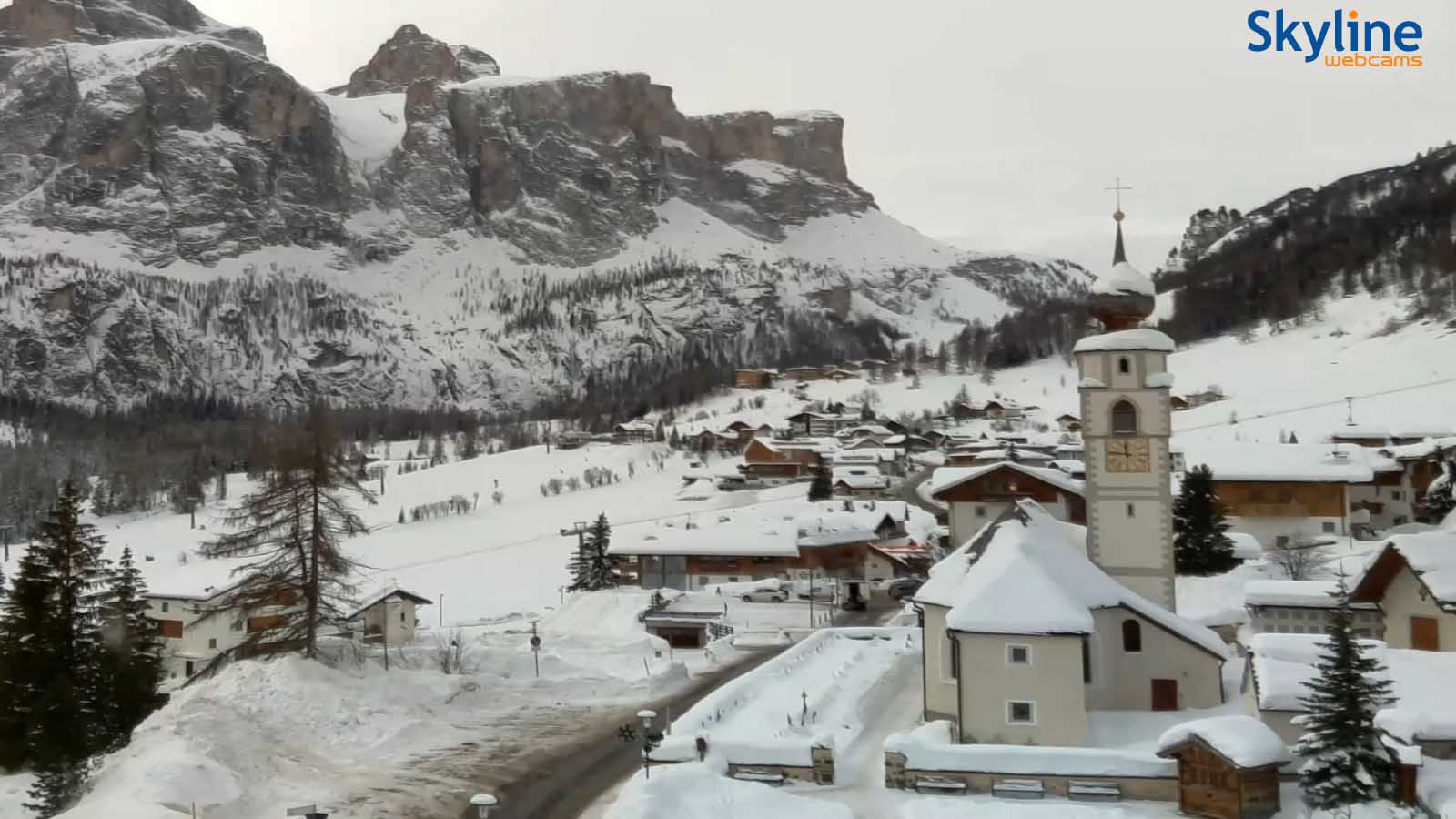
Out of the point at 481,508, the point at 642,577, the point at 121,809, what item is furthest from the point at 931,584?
the point at 481,508

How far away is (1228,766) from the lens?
1927cm

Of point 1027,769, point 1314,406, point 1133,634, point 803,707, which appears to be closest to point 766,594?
point 803,707

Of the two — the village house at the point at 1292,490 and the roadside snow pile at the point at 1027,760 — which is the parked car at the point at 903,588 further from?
the roadside snow pile at the point at 1027,760

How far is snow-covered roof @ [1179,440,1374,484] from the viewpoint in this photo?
52.9m

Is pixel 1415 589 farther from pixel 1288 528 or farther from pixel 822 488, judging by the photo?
pixel 822 488

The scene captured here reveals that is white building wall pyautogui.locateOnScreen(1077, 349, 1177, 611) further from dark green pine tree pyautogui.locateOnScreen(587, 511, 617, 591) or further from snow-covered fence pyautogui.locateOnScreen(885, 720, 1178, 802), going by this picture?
dark green pine tree pyautogui.locateOnScreen(587, 511, 617, 591)

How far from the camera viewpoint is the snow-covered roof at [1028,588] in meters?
23.1

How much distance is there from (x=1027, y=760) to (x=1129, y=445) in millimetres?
9470

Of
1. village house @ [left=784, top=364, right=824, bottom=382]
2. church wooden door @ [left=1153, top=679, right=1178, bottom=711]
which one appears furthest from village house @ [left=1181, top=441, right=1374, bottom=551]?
village house @ [left=784, top=364, right=824, bottom=382]

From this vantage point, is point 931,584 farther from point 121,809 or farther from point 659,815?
point 121,809

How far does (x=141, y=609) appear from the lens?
36.7 m

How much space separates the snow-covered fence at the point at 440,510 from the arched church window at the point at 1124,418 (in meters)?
77.7

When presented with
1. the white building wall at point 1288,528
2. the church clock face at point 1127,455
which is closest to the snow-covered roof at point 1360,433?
the white building wall at point 1288,528

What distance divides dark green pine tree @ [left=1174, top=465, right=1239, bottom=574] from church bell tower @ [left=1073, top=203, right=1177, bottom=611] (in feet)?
57.3
